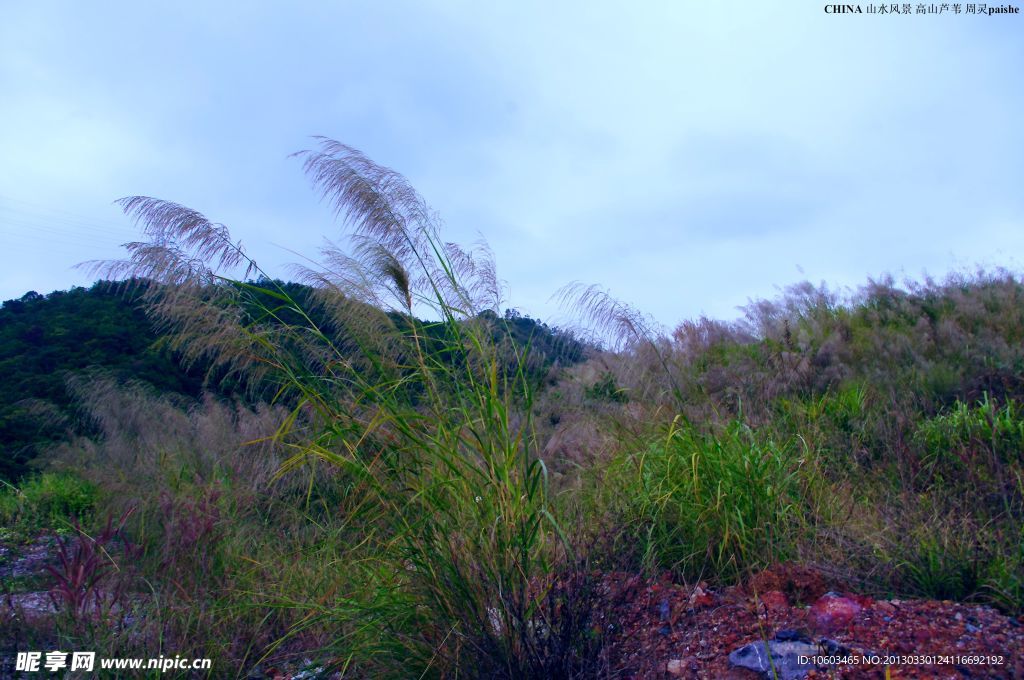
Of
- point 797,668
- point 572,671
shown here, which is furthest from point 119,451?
point 797,668

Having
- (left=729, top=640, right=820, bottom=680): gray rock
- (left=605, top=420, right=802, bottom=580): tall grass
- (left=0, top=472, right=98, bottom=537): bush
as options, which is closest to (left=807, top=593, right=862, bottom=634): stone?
(left=729, top=640, right=820, bottom=680): gray rock

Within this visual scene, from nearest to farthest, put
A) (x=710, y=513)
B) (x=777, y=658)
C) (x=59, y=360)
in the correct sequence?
1. (x=777, y=658)
2. (x=710, y=513)
3. (x=59, y=360)

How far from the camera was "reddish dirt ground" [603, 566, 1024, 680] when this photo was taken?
279 centimetres

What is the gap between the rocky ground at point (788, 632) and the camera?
110 inches

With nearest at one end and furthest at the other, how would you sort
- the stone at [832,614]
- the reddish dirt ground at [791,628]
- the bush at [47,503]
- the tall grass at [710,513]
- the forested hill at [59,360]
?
the reddish dirt ground at [791,628]
the stone at [832,614]
the tall grass at [710,513]
the bush at [47,503]
the forested hill at [59,360]

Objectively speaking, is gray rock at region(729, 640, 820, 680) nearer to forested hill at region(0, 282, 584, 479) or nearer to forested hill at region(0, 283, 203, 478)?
forested hill at region(0, 282, 584, 479)

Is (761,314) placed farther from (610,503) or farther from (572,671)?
(572,671)

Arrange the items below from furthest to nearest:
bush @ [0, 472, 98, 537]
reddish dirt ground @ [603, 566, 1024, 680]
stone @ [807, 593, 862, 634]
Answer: bush @ [0, 472, 98, 537]
stone @ [807, 593, 862, 634]
reddish dirt ground @ [603, 566, 1024, 680]

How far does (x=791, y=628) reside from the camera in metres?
3.10

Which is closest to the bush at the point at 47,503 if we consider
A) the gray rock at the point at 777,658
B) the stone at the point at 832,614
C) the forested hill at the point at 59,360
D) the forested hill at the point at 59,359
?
the forested hill at the point at 59,360

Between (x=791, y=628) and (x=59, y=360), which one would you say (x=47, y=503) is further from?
(x=791, y=628)

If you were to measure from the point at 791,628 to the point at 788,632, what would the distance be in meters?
0.05

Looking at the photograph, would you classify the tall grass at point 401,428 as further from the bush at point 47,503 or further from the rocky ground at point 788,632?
the bush at point 47,503

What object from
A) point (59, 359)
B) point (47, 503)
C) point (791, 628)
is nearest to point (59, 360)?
point (59, 359)
